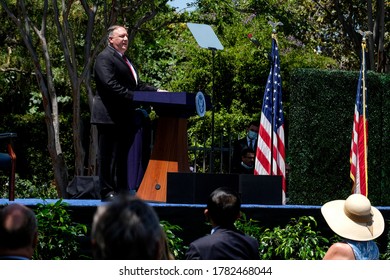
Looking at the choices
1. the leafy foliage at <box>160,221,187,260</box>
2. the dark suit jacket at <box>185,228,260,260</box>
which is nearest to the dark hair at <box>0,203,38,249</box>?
the dark suit jacket at <box>185,228,260,260</box>

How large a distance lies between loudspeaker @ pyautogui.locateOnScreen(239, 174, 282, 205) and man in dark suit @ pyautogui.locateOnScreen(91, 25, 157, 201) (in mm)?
1137

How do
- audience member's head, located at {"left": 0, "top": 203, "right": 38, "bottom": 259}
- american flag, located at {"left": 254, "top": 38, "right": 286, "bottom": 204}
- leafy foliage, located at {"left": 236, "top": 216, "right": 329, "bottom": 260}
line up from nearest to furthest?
1. audience member's head, located at {"left": 0, "top": 203, "right": 38, "bottom": 259}
2. leafy foliage, located at {"left": 236, "top": 216, "right": 329, "bottom": 260}
3. american flag, located at {"left": 254, "top": 38, "right": 286, "bottom": 204}

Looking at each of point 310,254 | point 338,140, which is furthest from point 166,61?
point 310,254

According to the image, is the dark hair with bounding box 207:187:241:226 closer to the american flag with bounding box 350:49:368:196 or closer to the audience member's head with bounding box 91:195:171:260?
the audience member's head with bounding box 91:195:171:260

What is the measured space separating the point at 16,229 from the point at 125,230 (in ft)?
2.80

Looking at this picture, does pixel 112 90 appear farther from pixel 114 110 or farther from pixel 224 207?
pixel 224 207

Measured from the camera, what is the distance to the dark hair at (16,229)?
163 inches

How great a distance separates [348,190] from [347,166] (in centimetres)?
32

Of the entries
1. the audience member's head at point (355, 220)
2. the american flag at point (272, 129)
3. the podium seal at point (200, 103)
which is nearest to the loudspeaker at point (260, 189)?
the podium seal at point (200, 103)

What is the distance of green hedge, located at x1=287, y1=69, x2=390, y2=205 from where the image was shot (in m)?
14.3

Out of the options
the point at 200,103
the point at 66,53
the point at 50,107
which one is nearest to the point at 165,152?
the point at 200,103

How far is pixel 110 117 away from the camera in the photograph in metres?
9.79

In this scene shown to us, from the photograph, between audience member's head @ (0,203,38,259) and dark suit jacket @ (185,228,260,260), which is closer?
audience member's head @ (0,203,38,259)

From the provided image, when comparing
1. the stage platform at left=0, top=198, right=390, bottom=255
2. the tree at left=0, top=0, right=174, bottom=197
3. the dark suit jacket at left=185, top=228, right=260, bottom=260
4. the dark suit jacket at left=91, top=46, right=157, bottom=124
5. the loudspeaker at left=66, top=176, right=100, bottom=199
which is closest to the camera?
the dark suit jacket at left=185, top=228, right=260, bottom=260
